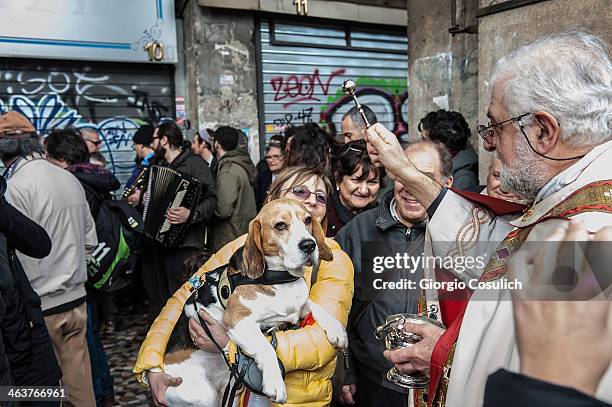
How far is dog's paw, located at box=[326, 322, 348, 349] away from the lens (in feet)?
6.14

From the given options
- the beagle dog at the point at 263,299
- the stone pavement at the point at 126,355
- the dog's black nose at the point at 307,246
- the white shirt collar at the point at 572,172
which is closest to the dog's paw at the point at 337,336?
the beagle dog at the point at 263,299

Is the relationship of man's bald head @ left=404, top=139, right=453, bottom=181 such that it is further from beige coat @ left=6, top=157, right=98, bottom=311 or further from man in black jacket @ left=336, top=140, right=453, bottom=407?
beige coat @ left=6, top=157, right=98, bottom=311

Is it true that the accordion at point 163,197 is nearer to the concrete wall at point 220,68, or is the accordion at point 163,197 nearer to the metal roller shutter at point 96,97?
the concrete wall at point 220,68

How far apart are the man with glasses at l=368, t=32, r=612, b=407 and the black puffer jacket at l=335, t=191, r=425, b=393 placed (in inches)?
31.2

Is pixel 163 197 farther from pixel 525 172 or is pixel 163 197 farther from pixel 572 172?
pixel 572 172

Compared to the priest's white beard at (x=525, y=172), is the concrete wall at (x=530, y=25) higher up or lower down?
higher up

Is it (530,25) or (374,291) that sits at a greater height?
(530,25)

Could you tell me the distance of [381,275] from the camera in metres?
2.56

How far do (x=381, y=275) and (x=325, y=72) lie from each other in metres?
7.63

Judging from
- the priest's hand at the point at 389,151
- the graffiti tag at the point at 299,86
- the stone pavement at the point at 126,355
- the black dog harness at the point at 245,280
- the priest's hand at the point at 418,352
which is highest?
the graffiti tag at the point at 299,86

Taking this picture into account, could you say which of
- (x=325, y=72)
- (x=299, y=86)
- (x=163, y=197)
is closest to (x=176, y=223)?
(x=163, y=197)

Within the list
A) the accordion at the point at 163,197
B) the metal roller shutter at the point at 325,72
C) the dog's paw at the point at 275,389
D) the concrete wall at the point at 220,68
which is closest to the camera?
the dog's paw at the point at 275,389

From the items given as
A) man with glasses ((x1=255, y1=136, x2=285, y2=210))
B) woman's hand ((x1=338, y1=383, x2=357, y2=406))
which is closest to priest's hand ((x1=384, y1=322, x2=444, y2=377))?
woman's hand ((x1=338, y1=383, x2=357, y2=406))

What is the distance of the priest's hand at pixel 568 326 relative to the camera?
0.78 meters
